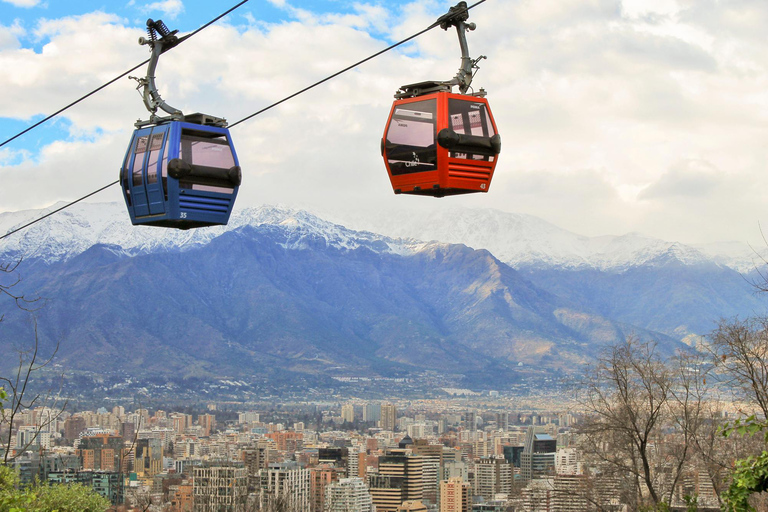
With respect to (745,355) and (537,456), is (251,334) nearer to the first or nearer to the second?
(537,456)

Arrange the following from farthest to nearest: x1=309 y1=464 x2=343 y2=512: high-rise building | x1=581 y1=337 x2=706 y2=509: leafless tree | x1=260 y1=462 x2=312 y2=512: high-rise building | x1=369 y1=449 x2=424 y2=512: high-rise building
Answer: x1=369 y1=449 x2=424 y2=512: high-rise building → x1=309 y1=464 x2=343 y2=512: high-rise building → x1=260 y1=462 x2=312 y2=512: high-rise building → x1=581 y1=337 x2=706 y2=509: leafless tree

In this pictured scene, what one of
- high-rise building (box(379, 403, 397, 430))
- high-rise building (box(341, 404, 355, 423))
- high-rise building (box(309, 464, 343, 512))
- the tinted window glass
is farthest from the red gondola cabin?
high-rise building (box(341, 404, 355, 423))

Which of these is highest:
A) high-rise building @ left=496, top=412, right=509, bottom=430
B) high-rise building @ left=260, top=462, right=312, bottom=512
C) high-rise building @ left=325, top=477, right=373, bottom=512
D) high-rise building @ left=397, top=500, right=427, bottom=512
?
high-rise building @ left=496, top=412, right=509, bottom=430

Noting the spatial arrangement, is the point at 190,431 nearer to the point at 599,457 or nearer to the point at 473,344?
the point at 473,344

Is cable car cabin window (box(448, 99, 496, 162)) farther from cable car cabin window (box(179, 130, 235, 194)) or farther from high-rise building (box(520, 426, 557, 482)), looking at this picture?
high-rise building (box(520, 426, 557, 482))

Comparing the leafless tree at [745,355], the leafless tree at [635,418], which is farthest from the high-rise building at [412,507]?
the leafless tree at [745,355]

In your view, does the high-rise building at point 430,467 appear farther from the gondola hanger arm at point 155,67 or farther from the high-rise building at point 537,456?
the gondola hanger arm at point 155,67
